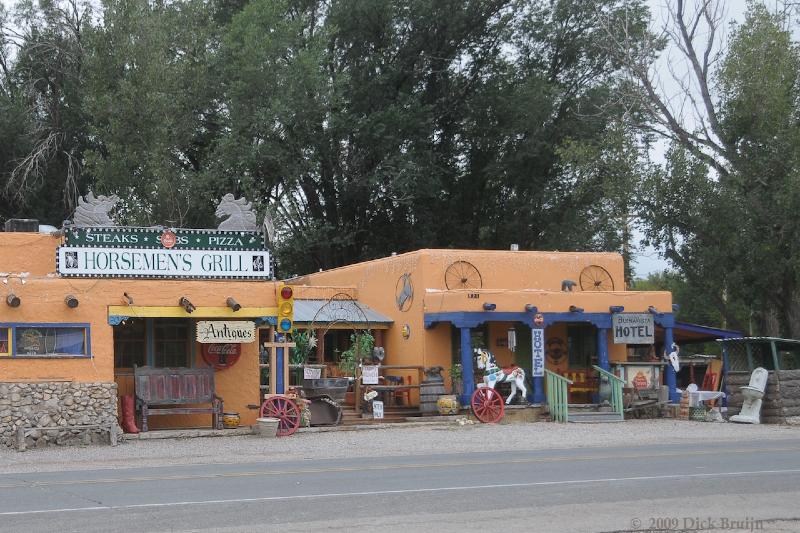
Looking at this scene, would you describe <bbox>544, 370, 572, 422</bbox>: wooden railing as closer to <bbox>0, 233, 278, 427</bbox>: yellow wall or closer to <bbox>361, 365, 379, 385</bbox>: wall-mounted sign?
<bbox>361, 365, 379, 385</bbox>: wall-mounted sign

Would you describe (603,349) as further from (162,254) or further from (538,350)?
(162,254)

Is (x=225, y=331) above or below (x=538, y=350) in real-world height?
above

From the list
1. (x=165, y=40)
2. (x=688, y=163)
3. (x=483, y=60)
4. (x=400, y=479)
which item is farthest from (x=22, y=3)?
(x=400, y=479)

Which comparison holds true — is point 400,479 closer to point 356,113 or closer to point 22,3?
point 356,113

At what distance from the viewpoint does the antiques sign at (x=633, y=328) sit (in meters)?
30.0

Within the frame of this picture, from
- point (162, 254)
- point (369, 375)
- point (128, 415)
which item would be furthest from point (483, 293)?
point (128, 415)

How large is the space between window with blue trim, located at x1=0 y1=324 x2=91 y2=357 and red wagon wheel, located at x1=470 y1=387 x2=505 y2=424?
9.53 meters

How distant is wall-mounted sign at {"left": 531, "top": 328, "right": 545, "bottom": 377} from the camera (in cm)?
2898

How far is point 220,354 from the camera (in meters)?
26.3

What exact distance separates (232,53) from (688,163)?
16.9 m

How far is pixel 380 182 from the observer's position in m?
44.0

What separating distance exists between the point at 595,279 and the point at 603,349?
295 cm

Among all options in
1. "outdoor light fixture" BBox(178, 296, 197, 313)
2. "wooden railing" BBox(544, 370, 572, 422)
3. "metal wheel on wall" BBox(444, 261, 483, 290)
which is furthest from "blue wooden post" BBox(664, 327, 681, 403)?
"outdoor light fixture" BBox(178, 296, 197, 313)

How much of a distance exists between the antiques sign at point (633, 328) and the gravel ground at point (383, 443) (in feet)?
10.4
